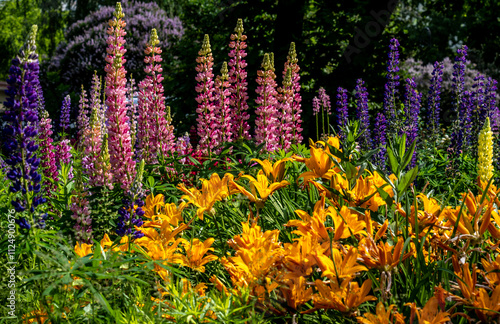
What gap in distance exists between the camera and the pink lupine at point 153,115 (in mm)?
4109

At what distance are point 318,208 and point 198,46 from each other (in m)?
7.33

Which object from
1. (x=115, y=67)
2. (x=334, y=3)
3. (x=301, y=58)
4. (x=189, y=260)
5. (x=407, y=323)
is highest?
(x=334, y=3)

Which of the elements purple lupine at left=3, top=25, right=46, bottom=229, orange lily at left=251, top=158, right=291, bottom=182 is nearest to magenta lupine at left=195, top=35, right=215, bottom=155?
orange lily at left=251, top=158, right=291, bottom=182

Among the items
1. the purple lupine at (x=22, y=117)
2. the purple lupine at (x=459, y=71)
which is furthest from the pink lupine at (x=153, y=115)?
the purple lupine at (x=459, y=71)

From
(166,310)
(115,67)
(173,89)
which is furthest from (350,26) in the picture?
(166,310)

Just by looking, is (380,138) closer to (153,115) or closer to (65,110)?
(153,115)

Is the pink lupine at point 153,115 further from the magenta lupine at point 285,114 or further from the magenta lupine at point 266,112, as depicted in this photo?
the magenta lupine at point 285,114

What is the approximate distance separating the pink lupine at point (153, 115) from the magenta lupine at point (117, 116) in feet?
1.51

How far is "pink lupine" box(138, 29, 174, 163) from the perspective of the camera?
411 cm

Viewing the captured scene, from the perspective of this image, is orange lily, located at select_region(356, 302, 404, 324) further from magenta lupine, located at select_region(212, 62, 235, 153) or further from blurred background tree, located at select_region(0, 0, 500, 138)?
blurred background tree, located at select_region(0, 0, 500, 138)

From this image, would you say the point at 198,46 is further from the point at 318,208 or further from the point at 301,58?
the point at 318,208

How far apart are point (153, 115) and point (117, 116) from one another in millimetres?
618

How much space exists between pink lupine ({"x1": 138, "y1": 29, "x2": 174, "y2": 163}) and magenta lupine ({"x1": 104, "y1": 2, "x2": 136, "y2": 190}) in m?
0.46

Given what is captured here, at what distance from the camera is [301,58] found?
876 centimetres
